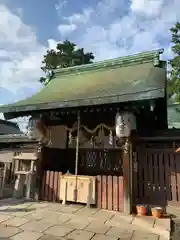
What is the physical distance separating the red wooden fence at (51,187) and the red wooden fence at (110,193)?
159 cm

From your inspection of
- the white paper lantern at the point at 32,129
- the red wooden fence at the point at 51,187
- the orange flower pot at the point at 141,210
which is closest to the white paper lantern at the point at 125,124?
the orange flower pot at the point at 141,210

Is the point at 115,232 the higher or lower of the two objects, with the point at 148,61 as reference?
lower

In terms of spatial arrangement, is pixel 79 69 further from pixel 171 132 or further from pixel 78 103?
pixel 171 132

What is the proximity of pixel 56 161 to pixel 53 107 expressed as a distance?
308cm

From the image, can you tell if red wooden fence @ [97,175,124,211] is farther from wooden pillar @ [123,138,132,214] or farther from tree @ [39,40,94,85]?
tree @ [39,40,94,85]

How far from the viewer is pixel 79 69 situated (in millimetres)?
10742

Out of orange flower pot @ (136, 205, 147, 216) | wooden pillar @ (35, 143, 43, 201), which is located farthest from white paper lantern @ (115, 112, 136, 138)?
wooden pillar @ (35, 143, 43, 201)

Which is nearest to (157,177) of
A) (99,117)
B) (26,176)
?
(99,117)

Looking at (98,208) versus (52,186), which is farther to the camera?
(52,186)

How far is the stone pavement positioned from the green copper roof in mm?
3201

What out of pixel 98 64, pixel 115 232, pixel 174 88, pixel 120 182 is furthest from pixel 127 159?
pixel 98 64

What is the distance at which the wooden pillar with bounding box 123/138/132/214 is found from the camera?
235 inches

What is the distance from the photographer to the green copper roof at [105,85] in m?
5.90

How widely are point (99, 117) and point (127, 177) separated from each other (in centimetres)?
306
